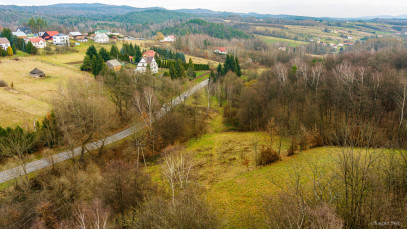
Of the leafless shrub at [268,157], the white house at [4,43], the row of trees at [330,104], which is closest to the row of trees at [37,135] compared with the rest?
the leafless shrub at [268,157]

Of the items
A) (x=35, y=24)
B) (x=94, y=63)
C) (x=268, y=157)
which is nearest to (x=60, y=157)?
(x=268, y=157)

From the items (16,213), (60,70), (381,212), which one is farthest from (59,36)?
(381,212)

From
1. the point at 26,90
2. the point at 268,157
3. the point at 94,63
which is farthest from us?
the point at 94,63

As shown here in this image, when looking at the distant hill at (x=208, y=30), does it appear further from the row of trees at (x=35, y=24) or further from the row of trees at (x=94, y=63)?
the row of trees at (x=94, y=63)

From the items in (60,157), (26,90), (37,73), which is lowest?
(60,157)

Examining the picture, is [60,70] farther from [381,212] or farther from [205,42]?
[205,42]

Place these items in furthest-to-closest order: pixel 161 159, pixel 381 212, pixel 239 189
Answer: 1. pixel 161 159
2. pixel 239 189
3. pixel 381 212

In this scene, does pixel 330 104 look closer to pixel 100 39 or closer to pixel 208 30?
pixel 100 39

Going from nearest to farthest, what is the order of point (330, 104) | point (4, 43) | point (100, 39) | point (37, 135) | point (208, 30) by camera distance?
point (37, 135) → point (330, 104) → point (4, 43) → point (100, 39) → point (208, 30)
